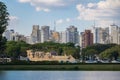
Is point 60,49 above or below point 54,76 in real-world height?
above

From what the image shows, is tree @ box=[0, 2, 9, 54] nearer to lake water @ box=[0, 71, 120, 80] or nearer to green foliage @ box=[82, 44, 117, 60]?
lake water @ box=[0, 71, 120, 80]

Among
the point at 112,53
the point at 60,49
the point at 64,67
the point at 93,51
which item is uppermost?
the point at 60,49

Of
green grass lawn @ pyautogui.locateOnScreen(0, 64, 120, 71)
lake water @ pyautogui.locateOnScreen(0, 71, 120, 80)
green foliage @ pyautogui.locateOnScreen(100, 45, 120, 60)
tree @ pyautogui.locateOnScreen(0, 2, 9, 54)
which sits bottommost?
lake water @ pyautogui.locateOnScreen(0, 71, 120, 80)

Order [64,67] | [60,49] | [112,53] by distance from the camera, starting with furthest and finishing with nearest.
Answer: [60,49] → [112,53] → [64,67]

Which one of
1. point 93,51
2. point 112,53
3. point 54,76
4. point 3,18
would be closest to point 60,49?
point 93,51

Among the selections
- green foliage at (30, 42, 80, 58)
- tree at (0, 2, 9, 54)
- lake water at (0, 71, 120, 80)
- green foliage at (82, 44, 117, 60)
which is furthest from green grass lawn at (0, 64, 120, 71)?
green foliage at (82, 44, 117, 60)

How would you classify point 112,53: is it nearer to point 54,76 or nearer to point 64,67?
point 64,67

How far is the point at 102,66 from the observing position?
217ft

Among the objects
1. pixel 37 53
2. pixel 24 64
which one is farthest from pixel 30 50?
pixel 24 64

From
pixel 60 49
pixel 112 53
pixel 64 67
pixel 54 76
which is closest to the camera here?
pixel 54 76

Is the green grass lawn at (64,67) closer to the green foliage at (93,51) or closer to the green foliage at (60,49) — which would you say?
the green foliage at (60,49)

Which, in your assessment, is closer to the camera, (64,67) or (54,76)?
(54,76)

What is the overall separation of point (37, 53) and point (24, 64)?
60.0 meters

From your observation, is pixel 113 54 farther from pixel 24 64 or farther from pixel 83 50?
pixel 24 64
